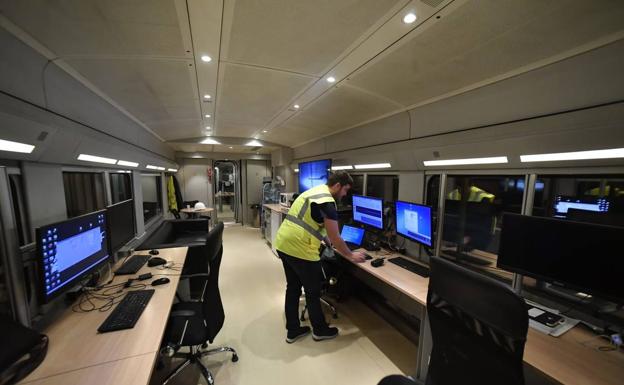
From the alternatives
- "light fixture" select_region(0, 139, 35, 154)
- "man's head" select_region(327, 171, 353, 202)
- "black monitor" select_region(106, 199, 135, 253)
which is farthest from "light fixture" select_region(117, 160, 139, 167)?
"man's head" select_region(327, 171, 353, 202)

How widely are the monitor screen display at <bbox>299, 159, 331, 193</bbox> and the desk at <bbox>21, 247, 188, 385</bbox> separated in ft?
10.9

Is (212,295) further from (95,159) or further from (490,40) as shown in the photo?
(490,40)

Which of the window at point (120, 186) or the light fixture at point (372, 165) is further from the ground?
the light fixture at point (372, 165)

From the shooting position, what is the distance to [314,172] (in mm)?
4773

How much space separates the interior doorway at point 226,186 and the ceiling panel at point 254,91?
471 cm

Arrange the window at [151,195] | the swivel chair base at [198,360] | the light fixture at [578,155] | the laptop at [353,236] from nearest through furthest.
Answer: the light fixture at [578,155] < the swivel chair base at [198,360] < the laptop at [353,236] < the window at [151,195]

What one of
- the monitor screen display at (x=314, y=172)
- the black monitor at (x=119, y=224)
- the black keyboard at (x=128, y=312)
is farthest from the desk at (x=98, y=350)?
the monitor screen display at (x=314, y=172)

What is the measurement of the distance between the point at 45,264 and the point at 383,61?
238cm

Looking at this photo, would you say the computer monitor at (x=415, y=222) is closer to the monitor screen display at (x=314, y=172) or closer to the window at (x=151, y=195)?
the monitor screen display at (x=314, y=172)

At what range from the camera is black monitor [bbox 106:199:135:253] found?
1.93 meters

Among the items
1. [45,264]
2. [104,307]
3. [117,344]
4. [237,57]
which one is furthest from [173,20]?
[104,307]

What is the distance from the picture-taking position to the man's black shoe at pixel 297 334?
2.24 metres

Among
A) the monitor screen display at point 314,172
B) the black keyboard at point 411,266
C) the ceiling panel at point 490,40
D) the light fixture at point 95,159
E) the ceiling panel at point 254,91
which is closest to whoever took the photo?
the ceiling panel at point 490,40

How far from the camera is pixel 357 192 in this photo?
3619 millimetres
